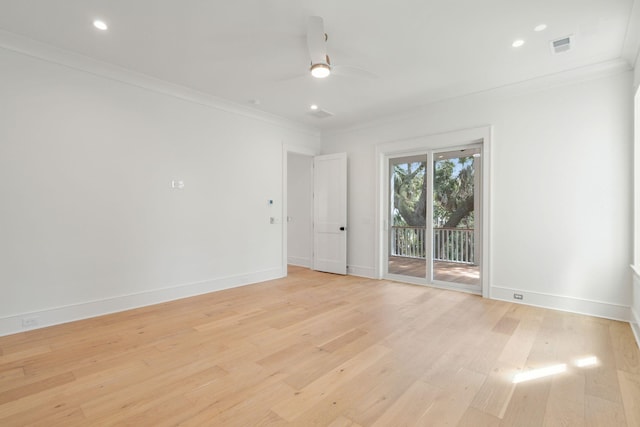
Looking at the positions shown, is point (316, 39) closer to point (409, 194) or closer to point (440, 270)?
point (409, 194)

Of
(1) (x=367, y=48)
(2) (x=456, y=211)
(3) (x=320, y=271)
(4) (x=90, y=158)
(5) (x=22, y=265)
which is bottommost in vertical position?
(3) (x=320, y=271)

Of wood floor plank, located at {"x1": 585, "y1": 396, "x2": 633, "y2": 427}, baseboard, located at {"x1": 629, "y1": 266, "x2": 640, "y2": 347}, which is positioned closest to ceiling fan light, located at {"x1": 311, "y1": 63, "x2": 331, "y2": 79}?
wood floor plank, located at {"x1": 585, "y1": 396, "x2": 633, "y2": 427}

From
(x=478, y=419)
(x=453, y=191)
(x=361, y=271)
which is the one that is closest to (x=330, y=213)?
(x=361, y=271)

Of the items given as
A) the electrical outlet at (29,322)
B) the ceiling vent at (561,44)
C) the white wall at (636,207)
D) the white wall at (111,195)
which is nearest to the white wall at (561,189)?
the white wall at (636,207)

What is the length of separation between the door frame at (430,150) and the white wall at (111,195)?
2.33 m

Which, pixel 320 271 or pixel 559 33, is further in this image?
pixel 320 271

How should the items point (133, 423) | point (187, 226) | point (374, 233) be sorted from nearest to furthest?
point (133, 423) → point (187, 226) → point (374, 233)

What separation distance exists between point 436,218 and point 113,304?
4922 mm

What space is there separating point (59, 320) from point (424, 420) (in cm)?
388

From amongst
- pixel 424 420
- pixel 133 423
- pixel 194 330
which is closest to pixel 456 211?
pixel 424 420

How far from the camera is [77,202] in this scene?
11.4ft

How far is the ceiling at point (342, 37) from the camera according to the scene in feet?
8.52

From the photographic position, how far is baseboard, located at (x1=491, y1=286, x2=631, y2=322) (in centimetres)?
347

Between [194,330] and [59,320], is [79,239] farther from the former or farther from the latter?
[194,330]
